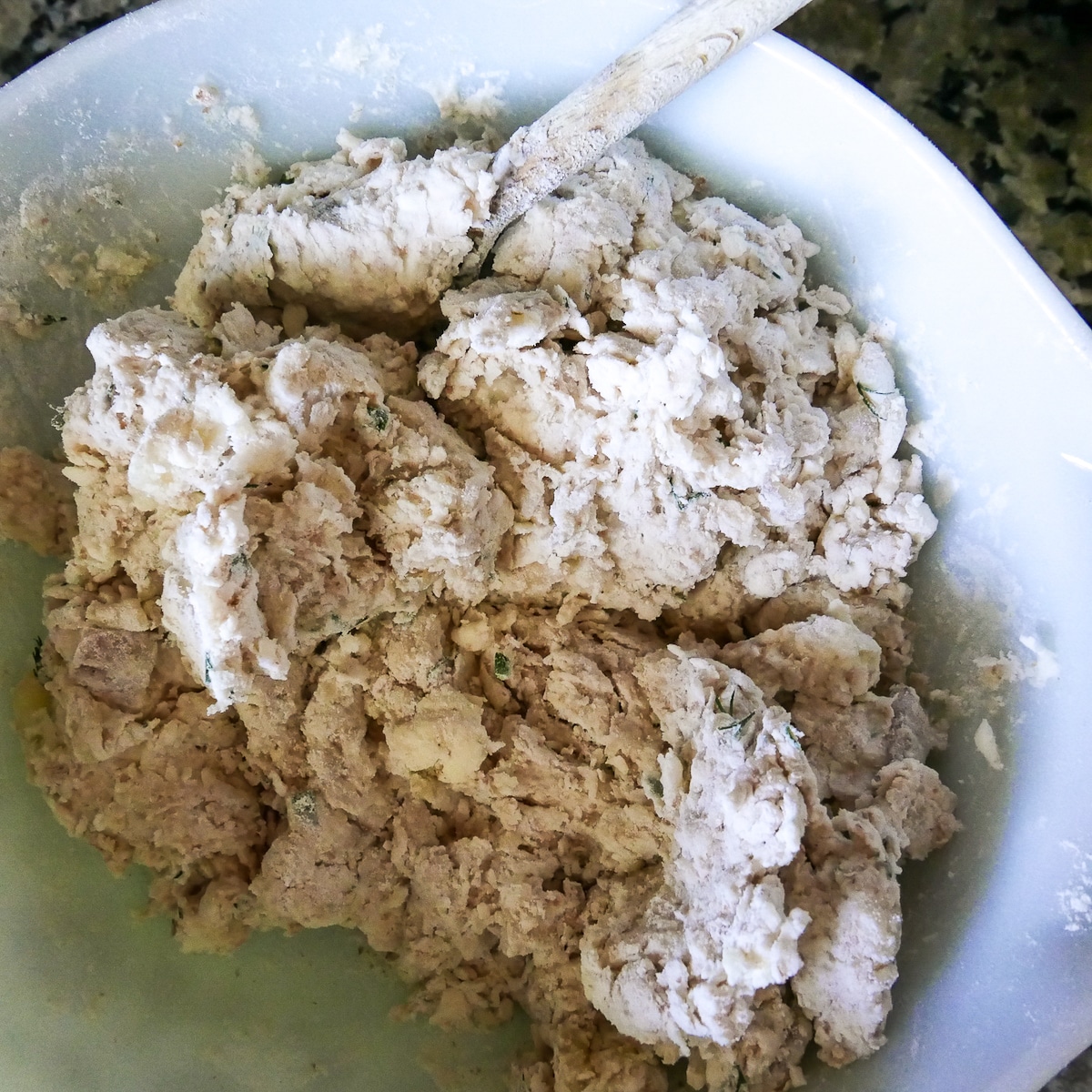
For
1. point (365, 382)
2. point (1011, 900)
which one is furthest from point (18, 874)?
point (1011, 900)

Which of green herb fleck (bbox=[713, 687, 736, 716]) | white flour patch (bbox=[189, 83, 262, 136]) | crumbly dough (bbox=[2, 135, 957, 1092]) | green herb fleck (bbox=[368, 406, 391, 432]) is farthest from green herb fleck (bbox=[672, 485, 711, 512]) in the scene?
white flour patch (bbox=[189, 83, 262, 136])

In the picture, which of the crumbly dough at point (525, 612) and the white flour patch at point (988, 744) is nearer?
the crumbly dough at point (525, 612)

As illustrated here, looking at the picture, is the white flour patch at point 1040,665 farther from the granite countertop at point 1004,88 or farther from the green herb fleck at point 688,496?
the granite countertop at point 1004,88

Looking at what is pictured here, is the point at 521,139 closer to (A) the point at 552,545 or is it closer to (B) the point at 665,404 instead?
(B) the point at 665,404

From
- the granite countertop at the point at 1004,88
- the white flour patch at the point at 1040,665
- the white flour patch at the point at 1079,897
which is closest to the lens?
the white flour patch at the point at 1079,897

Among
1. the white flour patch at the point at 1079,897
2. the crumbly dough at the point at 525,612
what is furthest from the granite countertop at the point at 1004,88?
the white flour patch at the point at 1079,897

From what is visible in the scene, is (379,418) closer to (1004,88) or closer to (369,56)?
(369,56)
